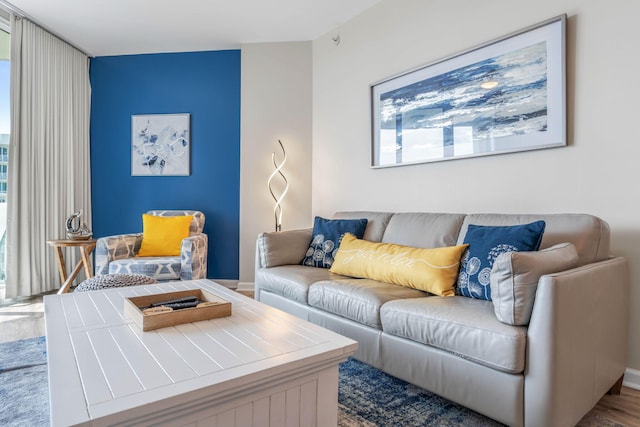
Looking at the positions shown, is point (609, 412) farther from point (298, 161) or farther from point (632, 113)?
point (298, 161)

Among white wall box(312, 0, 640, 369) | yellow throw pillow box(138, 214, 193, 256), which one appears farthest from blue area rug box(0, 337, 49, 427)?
white wall box(312, 0, 640, 369)

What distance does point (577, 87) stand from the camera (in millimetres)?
2057

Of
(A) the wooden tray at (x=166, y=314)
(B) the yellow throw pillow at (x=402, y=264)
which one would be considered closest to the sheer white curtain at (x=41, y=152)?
(A) the wooden tray at (x=166, y=314)

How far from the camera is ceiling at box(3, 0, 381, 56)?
132 inches

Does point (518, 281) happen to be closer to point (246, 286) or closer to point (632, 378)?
point (632, 378)

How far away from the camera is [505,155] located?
238 cm

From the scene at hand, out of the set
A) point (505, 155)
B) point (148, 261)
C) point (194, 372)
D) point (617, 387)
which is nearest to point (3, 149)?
point (148, 261)

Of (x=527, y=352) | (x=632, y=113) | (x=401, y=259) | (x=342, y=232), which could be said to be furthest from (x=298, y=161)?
(x=527, y=352)

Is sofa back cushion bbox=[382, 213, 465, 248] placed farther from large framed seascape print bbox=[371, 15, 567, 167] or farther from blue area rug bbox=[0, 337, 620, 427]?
blue area rug bbox=[0, 337, 620, 427]

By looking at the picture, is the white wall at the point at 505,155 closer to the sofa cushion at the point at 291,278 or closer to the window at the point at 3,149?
the sofa cushion at the point at 291,278

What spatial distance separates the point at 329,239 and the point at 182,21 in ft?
8.68

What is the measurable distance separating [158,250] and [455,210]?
8.80 ft

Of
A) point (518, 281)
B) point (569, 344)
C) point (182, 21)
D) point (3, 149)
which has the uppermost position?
point (182, 21)

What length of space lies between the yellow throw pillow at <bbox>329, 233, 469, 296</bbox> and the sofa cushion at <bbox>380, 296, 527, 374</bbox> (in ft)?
0.43
